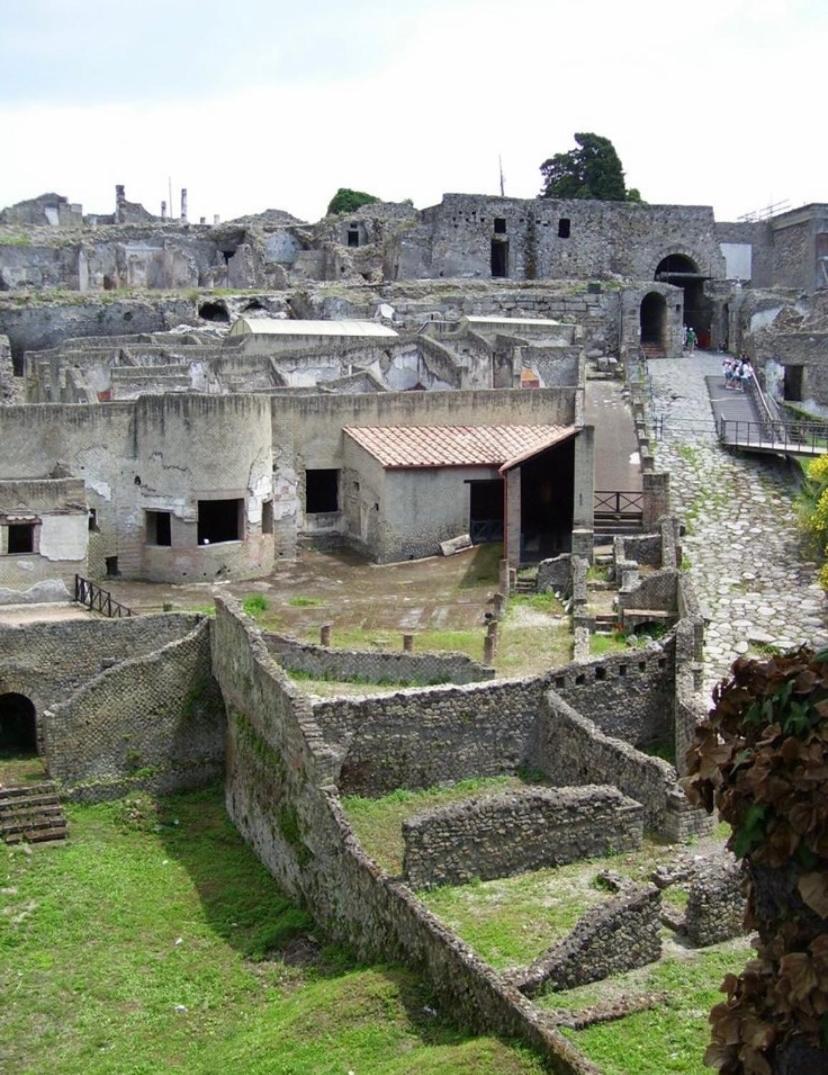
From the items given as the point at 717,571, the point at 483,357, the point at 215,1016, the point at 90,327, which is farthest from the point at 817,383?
the point at 215,1016

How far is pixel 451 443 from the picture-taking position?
1257 inches

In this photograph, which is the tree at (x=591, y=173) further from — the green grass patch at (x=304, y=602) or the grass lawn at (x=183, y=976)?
the grass lawn at (x=183, y=976)

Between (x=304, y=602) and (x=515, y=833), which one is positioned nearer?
(x=515, y=833)

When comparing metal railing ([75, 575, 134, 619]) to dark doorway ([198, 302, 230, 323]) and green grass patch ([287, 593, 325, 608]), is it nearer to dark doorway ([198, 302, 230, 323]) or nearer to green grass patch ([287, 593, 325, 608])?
green grass patch ([287, 593, 325, 608])

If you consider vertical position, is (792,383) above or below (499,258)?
below

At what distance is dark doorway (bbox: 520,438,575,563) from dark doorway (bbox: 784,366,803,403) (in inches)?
494

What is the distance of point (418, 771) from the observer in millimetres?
16719

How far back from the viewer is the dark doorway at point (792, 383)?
133 feet

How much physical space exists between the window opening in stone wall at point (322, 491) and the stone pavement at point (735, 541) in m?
7.40

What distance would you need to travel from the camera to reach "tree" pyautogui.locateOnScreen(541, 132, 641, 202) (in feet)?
211

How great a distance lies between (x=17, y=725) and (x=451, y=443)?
12.8 m

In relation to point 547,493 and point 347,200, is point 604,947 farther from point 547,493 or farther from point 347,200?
point 347,200

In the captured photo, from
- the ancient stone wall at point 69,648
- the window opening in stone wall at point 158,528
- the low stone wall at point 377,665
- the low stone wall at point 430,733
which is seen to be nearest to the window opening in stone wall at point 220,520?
the window opening in stone wall at point 158,528

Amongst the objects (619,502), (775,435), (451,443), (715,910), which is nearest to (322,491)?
(451,443)
